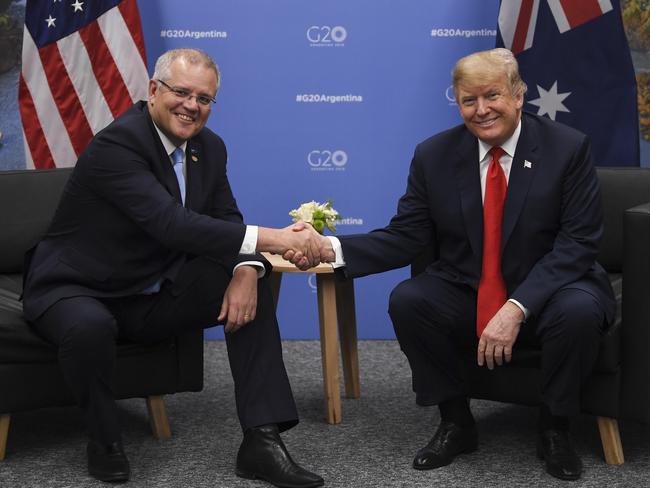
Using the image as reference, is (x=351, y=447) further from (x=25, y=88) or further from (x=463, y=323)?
(x=25, y=88)

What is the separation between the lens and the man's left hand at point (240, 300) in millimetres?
2664

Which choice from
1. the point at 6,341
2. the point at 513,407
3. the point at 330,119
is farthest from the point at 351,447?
the point at 330,119

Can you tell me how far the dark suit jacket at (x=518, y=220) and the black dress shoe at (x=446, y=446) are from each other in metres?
0.41

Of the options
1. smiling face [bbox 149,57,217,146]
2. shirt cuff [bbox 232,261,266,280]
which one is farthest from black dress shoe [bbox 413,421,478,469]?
A: smiling face [bbox 149,57,217,146]

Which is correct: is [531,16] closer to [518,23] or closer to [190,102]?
[518,23]

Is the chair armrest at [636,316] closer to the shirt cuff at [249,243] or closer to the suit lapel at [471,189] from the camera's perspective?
the suit lapel at [471,189]

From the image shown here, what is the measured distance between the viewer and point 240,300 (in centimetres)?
267

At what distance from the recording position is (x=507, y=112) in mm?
2752

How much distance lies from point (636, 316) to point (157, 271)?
4.26 feet

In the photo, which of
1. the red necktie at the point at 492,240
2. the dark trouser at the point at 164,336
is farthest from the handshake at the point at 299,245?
the red necktie at the point at 492,240

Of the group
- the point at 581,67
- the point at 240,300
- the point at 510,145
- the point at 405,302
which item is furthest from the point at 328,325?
the point at 581,67

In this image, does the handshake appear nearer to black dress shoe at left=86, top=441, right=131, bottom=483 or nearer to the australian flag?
black dress shoe at left=86, top=441, right=131, bottom=483

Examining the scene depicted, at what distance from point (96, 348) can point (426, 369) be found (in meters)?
0.89

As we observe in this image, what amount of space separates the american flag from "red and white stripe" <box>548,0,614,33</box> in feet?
Answer: 5.44
